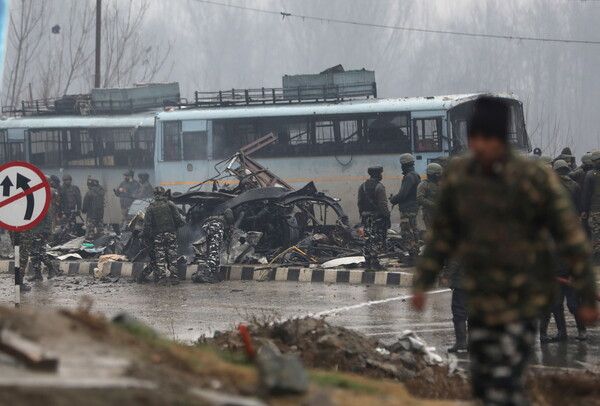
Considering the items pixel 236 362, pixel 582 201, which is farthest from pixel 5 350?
pixel 582 201

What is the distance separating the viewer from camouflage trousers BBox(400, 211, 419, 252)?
18.1 meters

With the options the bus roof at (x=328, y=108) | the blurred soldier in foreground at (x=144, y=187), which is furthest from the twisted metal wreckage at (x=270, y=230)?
the blurred soldier in foreground at (x=144, y=187)

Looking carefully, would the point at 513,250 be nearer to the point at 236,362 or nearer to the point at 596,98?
the point at 236,362

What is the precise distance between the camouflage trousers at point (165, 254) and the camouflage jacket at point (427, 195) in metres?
5.15

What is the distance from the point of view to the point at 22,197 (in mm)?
12688

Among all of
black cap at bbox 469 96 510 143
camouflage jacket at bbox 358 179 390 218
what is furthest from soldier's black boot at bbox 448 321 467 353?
camouflage jacket at bbox 358 179 390 218

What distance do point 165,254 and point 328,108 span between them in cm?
1009

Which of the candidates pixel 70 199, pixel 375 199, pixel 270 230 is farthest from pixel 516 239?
pixel 70 199

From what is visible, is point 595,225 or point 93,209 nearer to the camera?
point 595,225

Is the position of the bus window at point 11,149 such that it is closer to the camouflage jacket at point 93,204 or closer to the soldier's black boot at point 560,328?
the camouflage jacket at point 93,204

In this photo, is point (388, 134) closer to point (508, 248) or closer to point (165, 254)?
point (165, 254)

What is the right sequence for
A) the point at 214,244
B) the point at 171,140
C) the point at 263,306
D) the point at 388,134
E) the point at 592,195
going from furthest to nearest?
the point at 171,140 → the point at 388,134 → the point at 214,244 → the point at 592,195 → the point at 263,306

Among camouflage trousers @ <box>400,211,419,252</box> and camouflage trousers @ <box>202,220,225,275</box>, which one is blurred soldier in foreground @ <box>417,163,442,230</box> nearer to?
camouflage trousers @ <box>400,211,419,252</box>

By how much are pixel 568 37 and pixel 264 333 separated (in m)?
57.3
